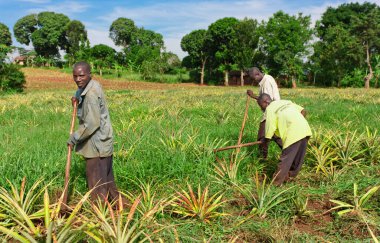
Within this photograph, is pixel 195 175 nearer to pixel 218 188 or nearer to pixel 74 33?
pixel 218 188

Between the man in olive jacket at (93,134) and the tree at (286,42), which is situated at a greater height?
the tree at (286,42)

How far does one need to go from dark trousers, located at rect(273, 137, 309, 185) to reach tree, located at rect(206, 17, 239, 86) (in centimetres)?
3700

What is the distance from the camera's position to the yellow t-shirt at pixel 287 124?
4480 millimetres

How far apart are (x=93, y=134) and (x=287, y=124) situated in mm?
2530

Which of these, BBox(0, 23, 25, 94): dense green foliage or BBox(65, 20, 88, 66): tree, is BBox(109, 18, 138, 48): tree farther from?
BBox(0, 23, 25, 94): dense green foliage

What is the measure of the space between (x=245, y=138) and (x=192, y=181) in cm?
252

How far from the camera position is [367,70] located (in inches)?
1538

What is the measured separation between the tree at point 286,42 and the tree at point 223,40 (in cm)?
447

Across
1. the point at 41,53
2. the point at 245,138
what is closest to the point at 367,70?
the point at 245,138

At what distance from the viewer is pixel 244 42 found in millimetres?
40062

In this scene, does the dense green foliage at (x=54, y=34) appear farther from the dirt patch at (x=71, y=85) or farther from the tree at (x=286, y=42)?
the tree at (x=286, y=42)

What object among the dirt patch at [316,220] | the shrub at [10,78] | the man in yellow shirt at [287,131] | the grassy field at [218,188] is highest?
the shrub at [10,78]

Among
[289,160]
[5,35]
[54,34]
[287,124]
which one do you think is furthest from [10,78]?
[5,35]

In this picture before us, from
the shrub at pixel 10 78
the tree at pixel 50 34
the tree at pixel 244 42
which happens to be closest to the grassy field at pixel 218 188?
the shrub at pixel 10 78
